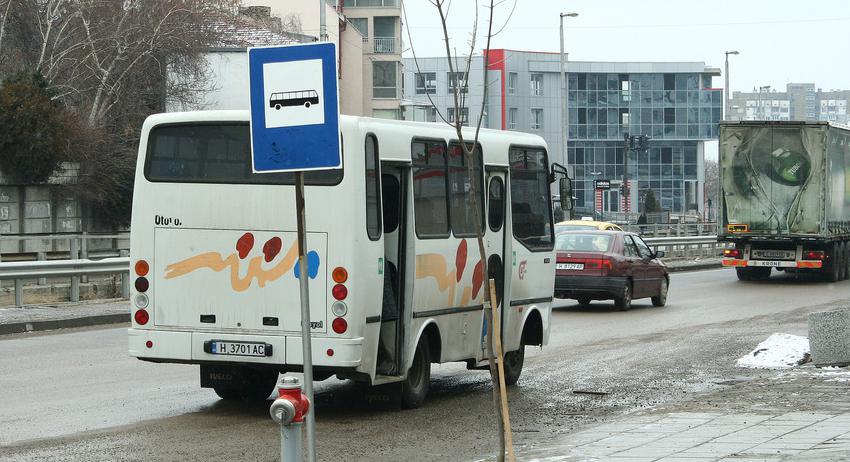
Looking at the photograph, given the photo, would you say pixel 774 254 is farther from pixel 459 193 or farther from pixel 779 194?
pixel 459 193

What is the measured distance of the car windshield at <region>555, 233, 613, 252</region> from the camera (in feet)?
82.3

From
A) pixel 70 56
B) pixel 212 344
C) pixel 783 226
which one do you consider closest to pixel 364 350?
pixel 212 344

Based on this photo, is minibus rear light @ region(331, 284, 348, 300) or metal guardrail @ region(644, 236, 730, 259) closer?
minibus rear light @ region(331, 284, 348, 300)

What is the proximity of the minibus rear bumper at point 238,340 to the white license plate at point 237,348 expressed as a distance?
0.02 metres

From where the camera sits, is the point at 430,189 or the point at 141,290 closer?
the point at 141,290

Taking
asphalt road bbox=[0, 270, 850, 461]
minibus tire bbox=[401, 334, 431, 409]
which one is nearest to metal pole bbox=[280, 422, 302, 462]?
asphalt road bbox=[0, 270, 850, 461]

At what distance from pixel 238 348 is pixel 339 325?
36.7 inches

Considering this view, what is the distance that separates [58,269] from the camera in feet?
71.7

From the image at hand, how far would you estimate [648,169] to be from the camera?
131m

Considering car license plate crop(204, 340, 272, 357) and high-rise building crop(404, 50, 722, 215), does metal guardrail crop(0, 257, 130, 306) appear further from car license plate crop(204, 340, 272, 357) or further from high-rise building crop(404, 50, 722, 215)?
high-rise building crop(404, 50, 722, 215)

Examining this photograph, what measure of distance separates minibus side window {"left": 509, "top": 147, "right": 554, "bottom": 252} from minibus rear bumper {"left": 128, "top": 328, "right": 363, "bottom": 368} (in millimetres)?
3642

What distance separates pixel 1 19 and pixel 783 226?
25683 mm

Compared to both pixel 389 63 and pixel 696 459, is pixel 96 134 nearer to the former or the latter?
pixel 696 459

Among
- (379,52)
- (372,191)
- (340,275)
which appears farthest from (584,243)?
(379,52)
